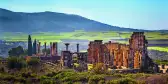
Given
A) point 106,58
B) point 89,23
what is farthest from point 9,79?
point 89,23

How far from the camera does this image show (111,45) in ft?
88.9

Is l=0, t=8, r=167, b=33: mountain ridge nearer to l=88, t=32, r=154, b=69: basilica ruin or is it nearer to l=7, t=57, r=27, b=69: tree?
l=88, t=32, r=154, b=69: basilica ruin

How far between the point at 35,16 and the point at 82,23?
53.6 ft

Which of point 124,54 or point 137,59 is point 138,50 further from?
point 124,54

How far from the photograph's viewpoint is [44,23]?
115375 mm

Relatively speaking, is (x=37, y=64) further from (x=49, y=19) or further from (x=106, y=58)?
(x=49, y=19)

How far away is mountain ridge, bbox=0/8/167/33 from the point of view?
9956 centimetres

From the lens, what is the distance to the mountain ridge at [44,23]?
99562mm

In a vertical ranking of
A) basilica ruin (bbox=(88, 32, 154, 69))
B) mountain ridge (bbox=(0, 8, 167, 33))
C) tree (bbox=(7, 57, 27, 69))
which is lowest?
tree (bbox=(7, 57, 27, 69))

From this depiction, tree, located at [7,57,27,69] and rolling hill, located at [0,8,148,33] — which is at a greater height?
rolling hill, located at [0,8,148,33]

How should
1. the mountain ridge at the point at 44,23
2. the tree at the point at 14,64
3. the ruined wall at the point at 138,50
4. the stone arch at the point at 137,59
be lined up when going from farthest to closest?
1. the mountain ridge at the point at 44,23
2. the tree at the point at 14,64
3. the stone arch at the point at 137,59
4. the ruined wall at the point at 138,50

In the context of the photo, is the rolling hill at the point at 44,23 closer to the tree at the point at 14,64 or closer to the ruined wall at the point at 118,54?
the tree at the point at 14,64

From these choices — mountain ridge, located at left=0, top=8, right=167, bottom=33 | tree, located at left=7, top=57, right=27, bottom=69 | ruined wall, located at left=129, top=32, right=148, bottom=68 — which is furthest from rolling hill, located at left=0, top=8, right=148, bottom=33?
ruined wall, located at left=129, top=32, right=148, bottom=68

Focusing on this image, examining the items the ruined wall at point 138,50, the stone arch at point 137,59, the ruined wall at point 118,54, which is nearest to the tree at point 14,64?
the ruined wall at point 118,54
